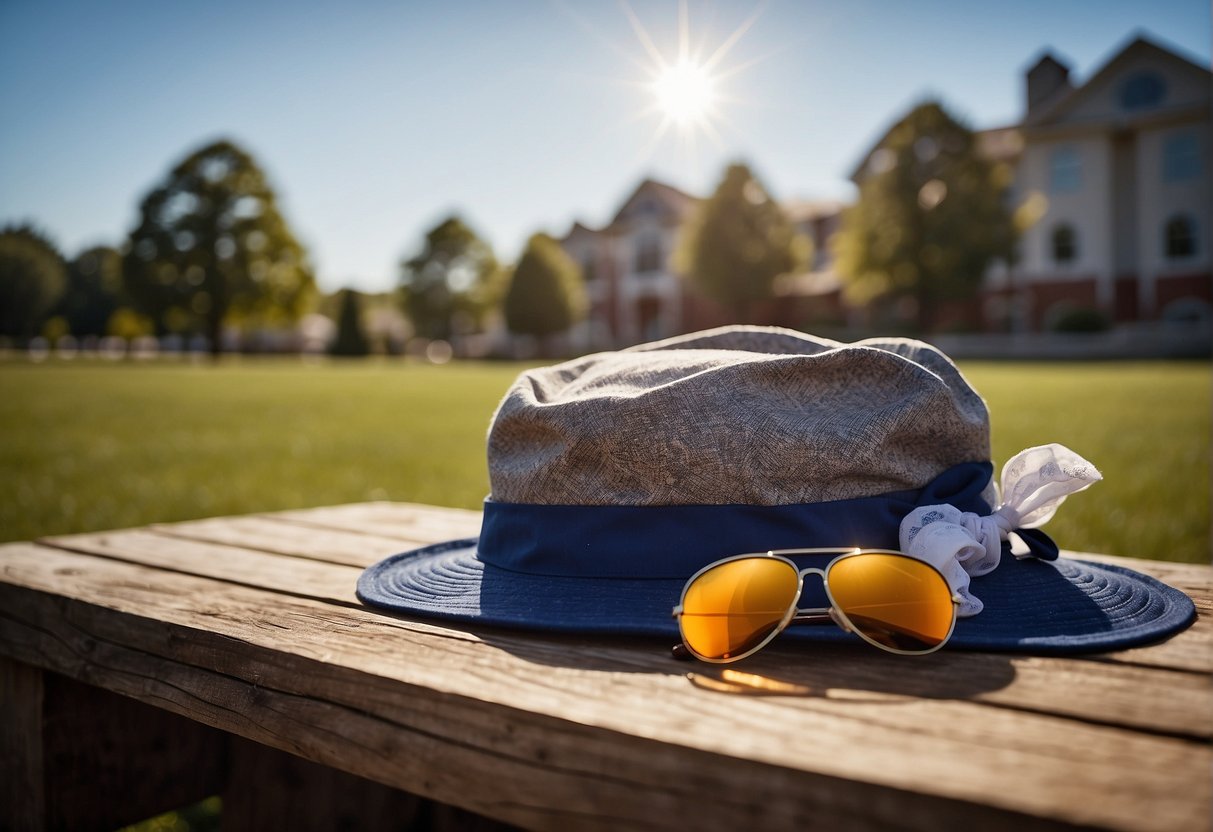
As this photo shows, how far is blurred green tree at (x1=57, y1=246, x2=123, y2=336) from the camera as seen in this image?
124 ft

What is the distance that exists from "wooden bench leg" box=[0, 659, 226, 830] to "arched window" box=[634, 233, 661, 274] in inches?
1479

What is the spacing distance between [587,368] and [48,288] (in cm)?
2795

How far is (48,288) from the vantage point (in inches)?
976

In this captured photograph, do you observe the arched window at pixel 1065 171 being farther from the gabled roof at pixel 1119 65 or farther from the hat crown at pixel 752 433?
the hat crown at pixel 752 433

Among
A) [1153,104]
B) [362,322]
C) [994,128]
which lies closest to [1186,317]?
[1153,104]

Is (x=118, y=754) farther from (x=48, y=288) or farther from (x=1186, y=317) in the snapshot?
(x=1186, y=317)

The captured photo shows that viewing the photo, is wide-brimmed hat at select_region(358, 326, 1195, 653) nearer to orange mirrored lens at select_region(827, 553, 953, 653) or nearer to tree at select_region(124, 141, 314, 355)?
orange mirrored lens at select_region(827, 553, 953, 653)

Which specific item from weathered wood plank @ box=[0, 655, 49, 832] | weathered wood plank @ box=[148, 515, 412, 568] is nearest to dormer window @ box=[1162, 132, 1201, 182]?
weathered wood plank @ box=[148, 515, 412, 568]

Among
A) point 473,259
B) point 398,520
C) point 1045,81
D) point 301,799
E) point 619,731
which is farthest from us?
point 473,259

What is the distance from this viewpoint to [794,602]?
43.9 inches

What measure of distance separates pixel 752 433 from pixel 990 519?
1.31 feet

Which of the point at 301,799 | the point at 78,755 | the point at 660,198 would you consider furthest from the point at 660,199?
the point at 78,755

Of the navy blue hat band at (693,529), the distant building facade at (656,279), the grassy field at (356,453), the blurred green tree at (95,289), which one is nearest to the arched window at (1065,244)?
the distant building facade at (656,279)

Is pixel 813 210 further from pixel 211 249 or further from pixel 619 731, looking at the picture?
pixel 619 731
